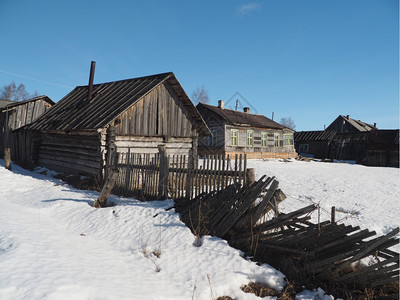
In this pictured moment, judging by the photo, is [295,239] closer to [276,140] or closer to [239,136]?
[239,136]

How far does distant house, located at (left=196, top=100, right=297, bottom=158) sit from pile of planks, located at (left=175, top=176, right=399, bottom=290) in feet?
57.5

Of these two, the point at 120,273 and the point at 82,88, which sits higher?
the point at 82,88

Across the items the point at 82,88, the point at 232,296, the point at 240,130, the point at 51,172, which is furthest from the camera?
the point at 240,130

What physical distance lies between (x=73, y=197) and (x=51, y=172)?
6820mm

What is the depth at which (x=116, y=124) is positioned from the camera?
10781 millimetres

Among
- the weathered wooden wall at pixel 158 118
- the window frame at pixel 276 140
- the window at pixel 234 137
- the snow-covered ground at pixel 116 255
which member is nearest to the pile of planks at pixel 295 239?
the snow-covered ground at pixel 116 255

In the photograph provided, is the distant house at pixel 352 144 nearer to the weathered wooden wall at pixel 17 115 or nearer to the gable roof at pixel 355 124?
the gable roof at pixel 355 124

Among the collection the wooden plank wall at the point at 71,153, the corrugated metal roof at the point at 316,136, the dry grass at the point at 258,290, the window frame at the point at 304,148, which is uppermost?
the corrugated metal roof at the point at 316,136

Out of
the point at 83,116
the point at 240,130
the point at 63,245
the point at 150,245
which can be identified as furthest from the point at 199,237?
the point at 240,130

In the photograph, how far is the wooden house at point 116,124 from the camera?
10875mm

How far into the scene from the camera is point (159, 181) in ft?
24.8

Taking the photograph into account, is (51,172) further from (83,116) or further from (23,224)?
(23,224)

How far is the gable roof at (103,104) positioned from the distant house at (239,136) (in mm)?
8898

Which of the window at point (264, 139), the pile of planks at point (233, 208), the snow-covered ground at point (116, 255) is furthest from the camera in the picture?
the window at point (264, 139)
